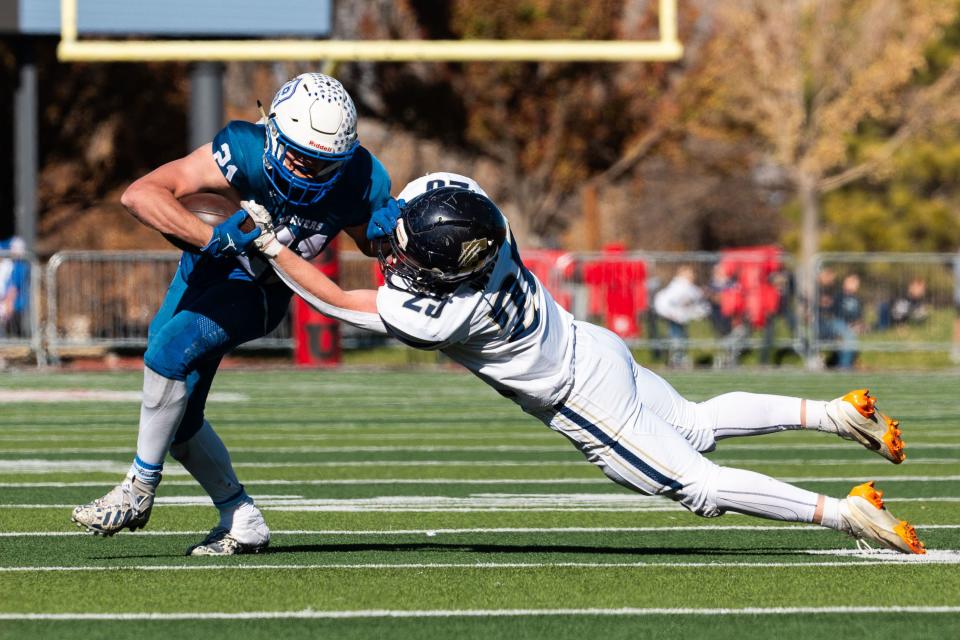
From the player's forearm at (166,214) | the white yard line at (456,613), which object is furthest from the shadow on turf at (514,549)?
the player's forearm at (166,214)

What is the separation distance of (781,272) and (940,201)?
18267 millimetres

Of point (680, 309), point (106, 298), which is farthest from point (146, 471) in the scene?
point (680, 309)

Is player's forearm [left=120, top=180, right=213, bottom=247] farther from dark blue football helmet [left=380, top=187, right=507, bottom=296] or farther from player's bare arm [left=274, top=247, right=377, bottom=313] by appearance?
dark blue football helmet [left=380, top=187, right=507, bottom=296]

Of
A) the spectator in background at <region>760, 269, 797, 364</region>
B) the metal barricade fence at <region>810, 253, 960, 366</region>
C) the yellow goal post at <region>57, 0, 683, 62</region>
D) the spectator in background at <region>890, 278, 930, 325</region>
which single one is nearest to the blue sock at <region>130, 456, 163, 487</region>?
the yellow goal post at <region>57, 0, 683, 62</region>

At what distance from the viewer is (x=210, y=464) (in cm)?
562

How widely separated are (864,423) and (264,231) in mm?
2033

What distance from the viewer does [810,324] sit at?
18.8 metres

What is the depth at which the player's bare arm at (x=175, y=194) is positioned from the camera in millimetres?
5020

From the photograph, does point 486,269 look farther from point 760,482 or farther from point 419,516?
point 419,516

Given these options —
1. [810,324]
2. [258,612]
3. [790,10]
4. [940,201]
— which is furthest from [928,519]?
[940,201]

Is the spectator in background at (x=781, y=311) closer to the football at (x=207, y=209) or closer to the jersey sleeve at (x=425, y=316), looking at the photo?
the football at (x=207, y=209)

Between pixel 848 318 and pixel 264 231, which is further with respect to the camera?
pixel 848 318

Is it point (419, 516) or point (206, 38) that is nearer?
point (419, 516)

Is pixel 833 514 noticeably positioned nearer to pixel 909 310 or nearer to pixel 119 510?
pixel 119 510
